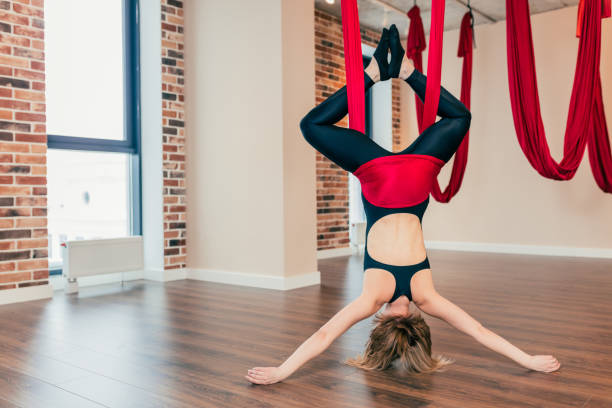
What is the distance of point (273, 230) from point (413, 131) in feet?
13.1

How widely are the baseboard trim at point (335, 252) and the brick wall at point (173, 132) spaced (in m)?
1.83

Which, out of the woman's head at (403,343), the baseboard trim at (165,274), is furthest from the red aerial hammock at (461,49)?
the woman's head at (403,343)

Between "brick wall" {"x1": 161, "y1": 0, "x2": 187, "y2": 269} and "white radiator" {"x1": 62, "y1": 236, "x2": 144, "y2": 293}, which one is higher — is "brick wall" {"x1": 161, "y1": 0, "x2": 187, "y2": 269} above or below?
above

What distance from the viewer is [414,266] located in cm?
211

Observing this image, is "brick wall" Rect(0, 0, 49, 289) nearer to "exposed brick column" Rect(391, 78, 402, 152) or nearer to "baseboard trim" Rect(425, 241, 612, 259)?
"exposed brick column" Rect(391, 78, 402, 152)

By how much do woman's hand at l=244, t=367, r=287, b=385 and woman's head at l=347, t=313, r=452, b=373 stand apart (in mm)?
393

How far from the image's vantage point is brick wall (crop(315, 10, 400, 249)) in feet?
19.8

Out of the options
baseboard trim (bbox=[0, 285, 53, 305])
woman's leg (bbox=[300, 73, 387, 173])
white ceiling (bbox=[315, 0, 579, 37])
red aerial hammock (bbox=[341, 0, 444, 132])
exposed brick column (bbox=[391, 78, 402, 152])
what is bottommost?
baseboard trim (bbox=[0, 285, 53, 305])

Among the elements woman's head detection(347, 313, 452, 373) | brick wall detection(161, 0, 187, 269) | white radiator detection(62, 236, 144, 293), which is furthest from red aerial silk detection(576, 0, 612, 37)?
white radiator detection(62, 236, 144, 293)

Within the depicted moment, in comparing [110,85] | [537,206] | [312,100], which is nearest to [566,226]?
[537,206]

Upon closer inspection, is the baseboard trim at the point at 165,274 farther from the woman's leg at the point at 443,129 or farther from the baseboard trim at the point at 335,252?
the woman's leg at the point at 443,129

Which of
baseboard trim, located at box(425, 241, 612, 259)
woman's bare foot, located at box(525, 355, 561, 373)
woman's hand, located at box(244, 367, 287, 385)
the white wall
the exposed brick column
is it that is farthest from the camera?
the exposed brick column

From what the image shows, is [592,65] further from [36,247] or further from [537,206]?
[36,247]

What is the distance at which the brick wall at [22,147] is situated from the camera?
11.9 feet
